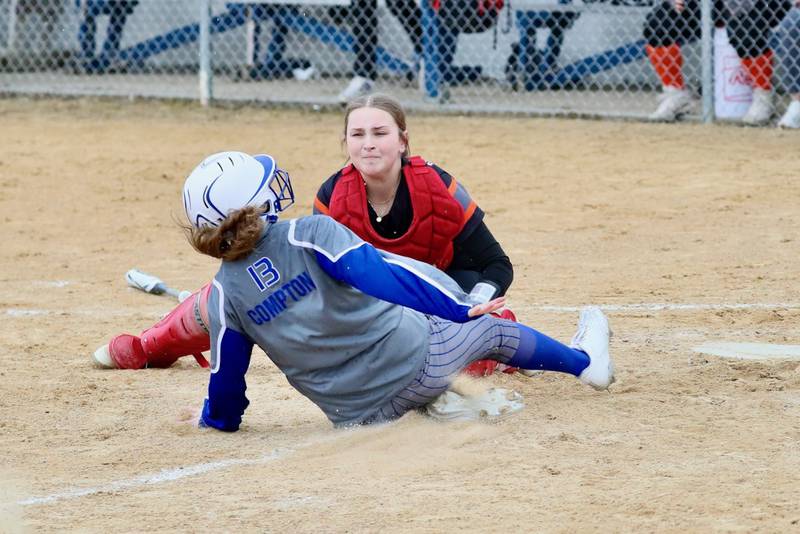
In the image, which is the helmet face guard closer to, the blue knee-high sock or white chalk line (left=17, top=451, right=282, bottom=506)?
white chalk line (left=17, top=451, right=282, bottom=506)

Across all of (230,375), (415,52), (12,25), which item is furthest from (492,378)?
(12,25)

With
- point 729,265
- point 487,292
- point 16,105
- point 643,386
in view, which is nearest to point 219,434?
point 487,292

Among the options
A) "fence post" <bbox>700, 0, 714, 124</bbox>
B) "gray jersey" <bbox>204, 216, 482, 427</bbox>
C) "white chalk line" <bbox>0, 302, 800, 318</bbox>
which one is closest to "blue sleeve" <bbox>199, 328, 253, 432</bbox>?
"gray jersey" <bbox>204, 216, 482, 427</bbox>

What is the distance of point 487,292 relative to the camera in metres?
4.48

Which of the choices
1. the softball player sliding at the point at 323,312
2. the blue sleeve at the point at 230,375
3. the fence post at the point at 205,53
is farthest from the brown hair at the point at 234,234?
the fence post at the point at 205,53

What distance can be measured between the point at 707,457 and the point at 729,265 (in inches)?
119

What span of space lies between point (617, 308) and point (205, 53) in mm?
6394

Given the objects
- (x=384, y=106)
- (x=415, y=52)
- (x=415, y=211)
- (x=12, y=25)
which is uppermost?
(x=384, y=106)

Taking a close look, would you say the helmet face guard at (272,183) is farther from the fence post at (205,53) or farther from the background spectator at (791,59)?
the fence post at (205,53)

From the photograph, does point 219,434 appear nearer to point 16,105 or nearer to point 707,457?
point 707,457

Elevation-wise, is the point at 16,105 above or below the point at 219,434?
below

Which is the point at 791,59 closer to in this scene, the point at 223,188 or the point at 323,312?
the point at 323,312

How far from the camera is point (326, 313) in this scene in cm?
394

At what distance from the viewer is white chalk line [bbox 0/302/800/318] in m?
5.81
